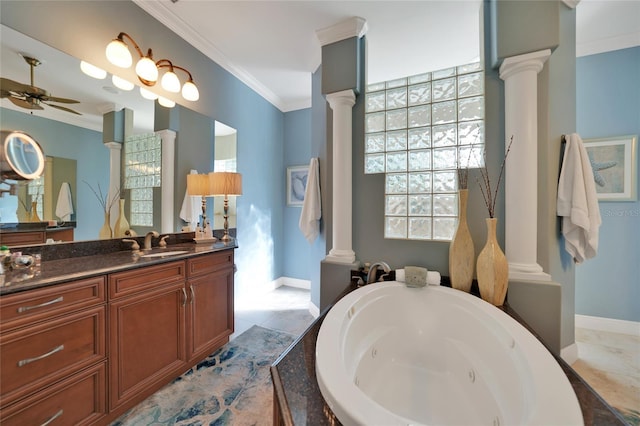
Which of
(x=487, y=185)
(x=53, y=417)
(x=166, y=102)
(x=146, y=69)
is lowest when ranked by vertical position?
(x=53, y=417)

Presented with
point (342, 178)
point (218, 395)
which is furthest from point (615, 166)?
point (218, 395)

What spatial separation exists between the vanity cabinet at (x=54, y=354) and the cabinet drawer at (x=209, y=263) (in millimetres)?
527

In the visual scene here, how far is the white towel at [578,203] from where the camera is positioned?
151cm

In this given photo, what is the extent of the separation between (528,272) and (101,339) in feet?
8.23

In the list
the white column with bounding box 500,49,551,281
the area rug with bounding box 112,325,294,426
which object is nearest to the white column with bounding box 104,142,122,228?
the area rug with bounding box 112,325,294,426

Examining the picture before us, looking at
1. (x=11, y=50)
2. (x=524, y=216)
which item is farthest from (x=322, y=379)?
(x=11, y=50)

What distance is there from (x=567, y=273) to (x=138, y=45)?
3680 mm

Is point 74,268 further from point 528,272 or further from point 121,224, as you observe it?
point 528,272

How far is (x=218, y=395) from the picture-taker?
4.79 ft

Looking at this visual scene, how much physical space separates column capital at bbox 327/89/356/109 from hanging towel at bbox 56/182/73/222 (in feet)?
6.38

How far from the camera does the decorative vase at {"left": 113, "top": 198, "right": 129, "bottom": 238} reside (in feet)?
5.49

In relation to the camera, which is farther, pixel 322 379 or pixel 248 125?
pixel 248 125

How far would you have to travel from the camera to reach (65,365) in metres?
1.07

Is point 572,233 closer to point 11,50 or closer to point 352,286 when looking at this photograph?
point 352,286
